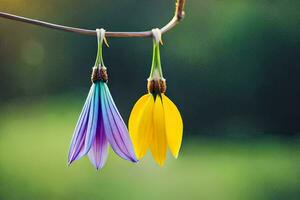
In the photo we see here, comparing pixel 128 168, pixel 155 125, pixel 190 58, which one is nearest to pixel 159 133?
pixel 155 125

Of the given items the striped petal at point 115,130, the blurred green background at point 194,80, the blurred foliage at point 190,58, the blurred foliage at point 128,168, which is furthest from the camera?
the blurred foliage at point 190,58

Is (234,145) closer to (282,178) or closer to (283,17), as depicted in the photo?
(282,178)

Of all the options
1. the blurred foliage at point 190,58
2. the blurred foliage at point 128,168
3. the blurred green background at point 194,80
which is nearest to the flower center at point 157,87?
the blurred foliage at point 128,168

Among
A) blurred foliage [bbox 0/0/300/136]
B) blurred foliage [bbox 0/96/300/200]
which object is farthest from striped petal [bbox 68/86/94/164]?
blurred foliage [bbox 0/0/300/136]

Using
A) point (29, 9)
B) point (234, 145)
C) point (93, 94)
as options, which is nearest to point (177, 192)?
point (234, 145)

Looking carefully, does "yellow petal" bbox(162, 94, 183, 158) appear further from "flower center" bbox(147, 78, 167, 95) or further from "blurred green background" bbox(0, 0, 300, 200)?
"blurred green background" bbox(0, 0, 300, 200)

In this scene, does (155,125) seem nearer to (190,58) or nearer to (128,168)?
(128,168)

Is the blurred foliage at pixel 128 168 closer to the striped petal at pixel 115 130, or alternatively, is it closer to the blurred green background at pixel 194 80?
the blurred green background at pixel 194 80
